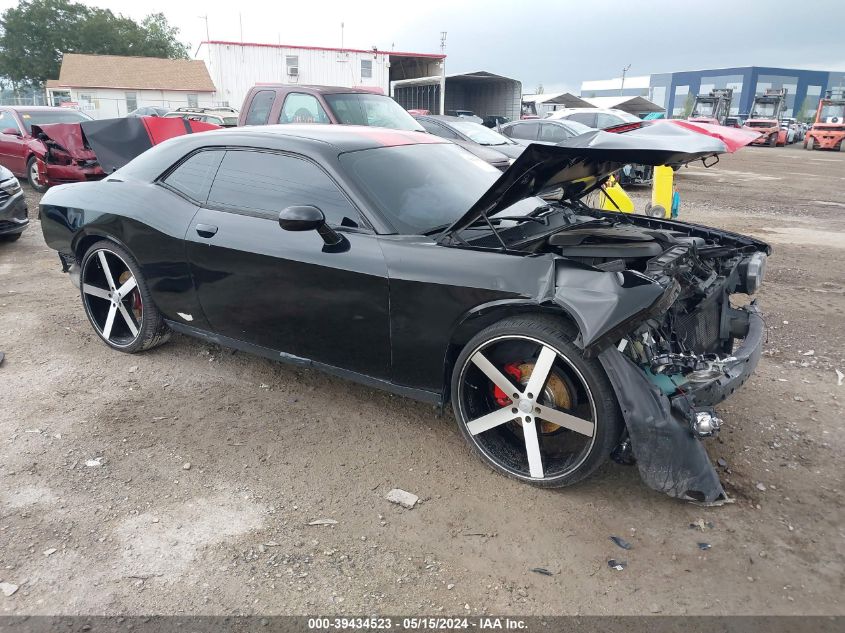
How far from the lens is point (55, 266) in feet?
22.0

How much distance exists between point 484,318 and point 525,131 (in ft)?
39.8

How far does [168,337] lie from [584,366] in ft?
10.4

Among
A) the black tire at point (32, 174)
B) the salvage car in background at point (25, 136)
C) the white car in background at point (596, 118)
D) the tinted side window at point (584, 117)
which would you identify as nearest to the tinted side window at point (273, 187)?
the salvage car in background at point (25, 136)

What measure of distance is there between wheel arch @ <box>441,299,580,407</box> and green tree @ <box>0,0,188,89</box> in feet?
211

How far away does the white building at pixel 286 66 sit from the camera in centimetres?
2850

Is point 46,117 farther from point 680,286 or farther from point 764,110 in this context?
point 764,110

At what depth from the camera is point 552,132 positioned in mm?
13680

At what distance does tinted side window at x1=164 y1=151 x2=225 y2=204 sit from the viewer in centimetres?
382

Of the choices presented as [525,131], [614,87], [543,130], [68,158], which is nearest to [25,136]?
[68,158]

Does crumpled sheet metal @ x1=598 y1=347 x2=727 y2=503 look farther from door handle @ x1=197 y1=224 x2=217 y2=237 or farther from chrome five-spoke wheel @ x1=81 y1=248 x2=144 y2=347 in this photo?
chrome five-spoke wheel @ x1=81 y1=248 x2=144 y2=347

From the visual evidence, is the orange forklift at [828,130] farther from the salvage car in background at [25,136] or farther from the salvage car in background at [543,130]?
the salvage car in background at [25,136]

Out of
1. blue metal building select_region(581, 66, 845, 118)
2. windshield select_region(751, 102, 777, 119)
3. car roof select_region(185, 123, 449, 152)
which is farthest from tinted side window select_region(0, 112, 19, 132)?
blue metal building select_region(581, 66, 845, 118)

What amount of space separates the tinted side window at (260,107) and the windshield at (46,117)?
184 inches

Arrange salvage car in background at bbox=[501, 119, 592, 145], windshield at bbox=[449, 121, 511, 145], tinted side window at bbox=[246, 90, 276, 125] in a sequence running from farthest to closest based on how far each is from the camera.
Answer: salvage car in background at bbox=[501, 119, 592, 145]
windshield at bbox=[449, 121, 511, 145]
tinted side window at bbox=[246, 90, 276, 125]
